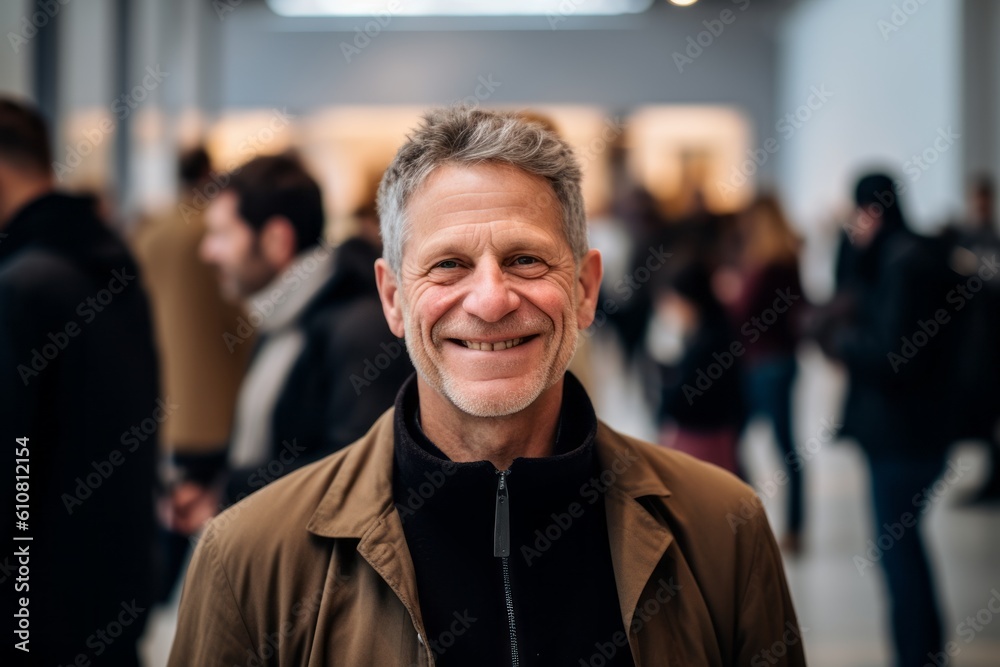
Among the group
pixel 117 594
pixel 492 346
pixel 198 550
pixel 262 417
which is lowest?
pixel 117 594

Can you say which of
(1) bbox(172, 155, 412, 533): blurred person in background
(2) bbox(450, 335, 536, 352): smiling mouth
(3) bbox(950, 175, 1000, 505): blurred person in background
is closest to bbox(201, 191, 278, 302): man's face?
(1) bbox(172, 155, 412, 533): blurred person in background

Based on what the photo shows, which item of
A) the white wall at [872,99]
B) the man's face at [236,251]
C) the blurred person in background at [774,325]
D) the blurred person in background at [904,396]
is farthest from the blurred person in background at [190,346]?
the white wall at [872,99]

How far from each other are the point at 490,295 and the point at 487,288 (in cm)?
2

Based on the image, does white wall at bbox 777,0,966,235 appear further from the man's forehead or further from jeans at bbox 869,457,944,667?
the man's forehead

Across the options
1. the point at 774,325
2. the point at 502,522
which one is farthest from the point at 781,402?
the point at 502,522

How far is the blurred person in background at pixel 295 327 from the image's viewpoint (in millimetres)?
2473

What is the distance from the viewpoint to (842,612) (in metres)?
4.64

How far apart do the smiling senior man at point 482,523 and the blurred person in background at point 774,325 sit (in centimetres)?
433

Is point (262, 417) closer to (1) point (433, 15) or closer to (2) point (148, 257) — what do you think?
(2) point (148, 257)

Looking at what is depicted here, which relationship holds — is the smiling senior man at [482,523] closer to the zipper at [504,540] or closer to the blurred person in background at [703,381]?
the zipper at [504,540]

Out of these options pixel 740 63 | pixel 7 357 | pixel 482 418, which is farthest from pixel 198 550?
pixel 740 63

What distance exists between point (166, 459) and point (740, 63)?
43.8 feet

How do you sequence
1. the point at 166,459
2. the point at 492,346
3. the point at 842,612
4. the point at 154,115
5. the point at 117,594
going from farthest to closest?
the point at 154,115
the point at 166,459
the point at 842,612
the point at 117,594
the point at 492,346

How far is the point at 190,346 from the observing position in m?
4.18
